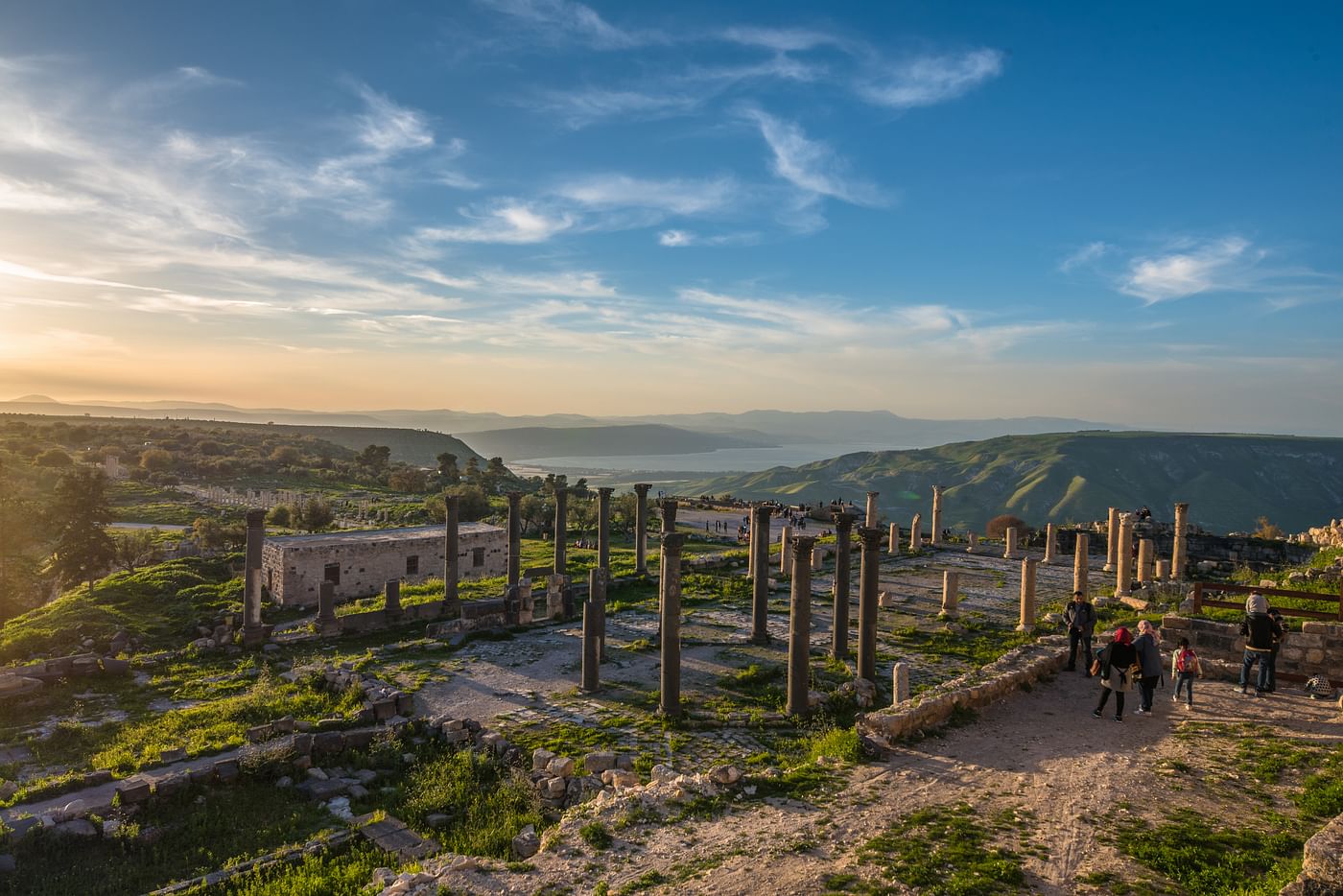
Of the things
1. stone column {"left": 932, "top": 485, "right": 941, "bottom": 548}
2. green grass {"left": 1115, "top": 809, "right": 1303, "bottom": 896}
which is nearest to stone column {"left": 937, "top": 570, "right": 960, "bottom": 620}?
green grass {"left": 1115, "top": 809, "right": 1303, "bottom": 896}

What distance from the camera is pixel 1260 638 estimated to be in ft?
45.4

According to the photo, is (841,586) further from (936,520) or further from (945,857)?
(936,520)

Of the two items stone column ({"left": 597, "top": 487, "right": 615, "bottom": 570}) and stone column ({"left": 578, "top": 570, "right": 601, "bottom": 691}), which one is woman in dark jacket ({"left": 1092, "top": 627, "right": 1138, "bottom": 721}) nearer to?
stone column ({"left": 578, "top": 570, "right": 601, "bottom": 691})

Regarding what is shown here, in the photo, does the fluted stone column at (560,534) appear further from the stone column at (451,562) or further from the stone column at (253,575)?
the stone column at (253,575)

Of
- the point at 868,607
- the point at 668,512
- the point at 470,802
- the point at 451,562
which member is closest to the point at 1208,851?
the point at 868,607

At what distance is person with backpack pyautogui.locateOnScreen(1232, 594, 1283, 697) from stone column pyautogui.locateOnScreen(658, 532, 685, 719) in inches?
434

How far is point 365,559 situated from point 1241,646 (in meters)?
29.1

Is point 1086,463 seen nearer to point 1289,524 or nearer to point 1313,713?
point 1289,524

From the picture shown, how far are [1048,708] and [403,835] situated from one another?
11.6 meters

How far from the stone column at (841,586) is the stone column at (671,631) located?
421cm

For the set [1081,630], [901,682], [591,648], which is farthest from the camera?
[591,648]

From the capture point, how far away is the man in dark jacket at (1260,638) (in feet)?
44.9

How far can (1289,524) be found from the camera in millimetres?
113750

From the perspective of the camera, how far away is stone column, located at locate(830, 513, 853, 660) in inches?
716
